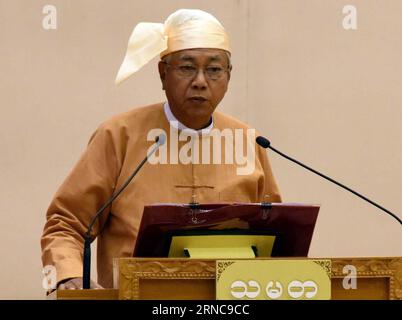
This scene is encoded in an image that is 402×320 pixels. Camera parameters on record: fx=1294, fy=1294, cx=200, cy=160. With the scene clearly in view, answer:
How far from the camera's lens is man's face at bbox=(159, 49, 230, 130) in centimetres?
417

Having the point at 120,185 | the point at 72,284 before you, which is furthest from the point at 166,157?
the point at 72,284

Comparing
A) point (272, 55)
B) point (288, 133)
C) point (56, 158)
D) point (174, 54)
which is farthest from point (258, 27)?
point (174, 54)

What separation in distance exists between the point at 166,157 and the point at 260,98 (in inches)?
73.4

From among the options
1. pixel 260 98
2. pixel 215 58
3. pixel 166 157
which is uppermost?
pixel 215 58

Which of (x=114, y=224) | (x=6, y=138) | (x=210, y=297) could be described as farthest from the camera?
(x=6, y=138)

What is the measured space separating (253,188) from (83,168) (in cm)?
57

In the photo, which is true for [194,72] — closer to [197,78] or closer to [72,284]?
[197,78]

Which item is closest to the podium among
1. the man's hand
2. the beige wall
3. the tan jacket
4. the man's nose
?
the man's hand

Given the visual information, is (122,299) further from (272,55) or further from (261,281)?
(272,55)

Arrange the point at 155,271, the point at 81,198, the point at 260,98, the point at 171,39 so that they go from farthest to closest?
the point at 260,98 → the point at 171,39 → the point at 81,198 → the point at 155,271

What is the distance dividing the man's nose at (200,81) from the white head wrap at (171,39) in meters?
0.09

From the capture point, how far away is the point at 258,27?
6.12 meters

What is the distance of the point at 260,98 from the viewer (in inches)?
240

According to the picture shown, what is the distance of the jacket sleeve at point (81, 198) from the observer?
13.1 feet
